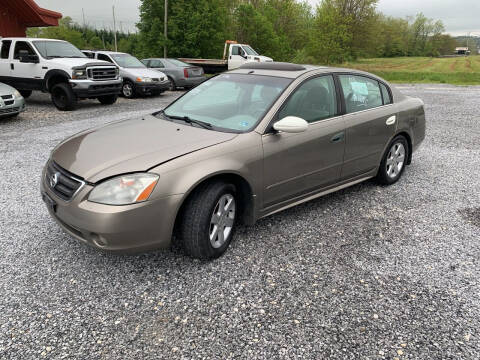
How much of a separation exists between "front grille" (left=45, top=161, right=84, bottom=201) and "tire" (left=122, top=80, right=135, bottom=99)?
452 inches

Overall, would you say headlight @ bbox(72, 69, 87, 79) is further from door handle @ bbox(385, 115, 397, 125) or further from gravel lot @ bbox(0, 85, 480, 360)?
door handle @ bbox(385, 115, 397, 125)

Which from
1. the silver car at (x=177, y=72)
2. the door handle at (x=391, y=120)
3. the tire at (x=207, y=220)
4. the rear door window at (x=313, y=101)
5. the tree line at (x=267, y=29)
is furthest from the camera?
the tree line at (x=267, y=29)

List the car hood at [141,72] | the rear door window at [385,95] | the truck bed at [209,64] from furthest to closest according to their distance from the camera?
1. the truck bed at [209,64]
2. the car hood at [141,72]
3. the rear door window at [385,95]

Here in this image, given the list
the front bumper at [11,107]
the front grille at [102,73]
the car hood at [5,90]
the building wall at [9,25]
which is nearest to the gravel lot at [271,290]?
the front bumper at [11,107]

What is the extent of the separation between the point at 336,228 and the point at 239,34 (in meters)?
38.7

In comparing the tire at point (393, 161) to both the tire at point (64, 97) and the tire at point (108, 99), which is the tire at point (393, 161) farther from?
the tire at point (108, 99)

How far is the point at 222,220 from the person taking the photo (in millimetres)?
3197

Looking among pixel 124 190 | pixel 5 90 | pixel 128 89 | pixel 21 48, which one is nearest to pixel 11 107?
pixel 5 90

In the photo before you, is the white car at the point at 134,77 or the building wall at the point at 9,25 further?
the building wall at the point at 9,25

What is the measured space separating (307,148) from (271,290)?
1.46 m

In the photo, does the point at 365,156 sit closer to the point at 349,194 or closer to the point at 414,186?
the point at 349,194

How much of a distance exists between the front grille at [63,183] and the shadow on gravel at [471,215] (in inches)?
156

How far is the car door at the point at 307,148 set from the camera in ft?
11.2

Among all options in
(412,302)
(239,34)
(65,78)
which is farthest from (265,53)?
(412,302)
